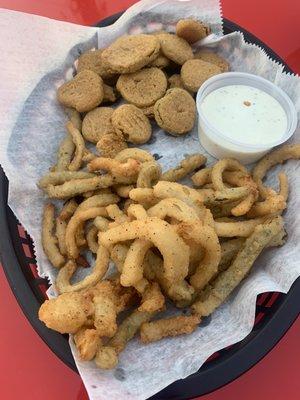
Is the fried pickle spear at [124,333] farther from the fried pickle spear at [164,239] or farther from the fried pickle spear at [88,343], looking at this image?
the fried pickle spear at [164,239]

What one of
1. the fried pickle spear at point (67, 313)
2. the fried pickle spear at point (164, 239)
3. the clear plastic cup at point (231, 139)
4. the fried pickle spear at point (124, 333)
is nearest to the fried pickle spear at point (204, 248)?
the fried pickle spear at point (164, 239)

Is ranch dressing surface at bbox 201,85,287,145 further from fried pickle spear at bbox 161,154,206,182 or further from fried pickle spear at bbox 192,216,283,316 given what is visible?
fried pickle spear at bbox 192,216,283,316

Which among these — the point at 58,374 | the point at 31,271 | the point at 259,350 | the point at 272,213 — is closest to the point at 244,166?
the point at 272,213

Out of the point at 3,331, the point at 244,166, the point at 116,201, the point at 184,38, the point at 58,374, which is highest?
the point at 184,38

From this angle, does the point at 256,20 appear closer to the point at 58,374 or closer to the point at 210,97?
the point at 210,97

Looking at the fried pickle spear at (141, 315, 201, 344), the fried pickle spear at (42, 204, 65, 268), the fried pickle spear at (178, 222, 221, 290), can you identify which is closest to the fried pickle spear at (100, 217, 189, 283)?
the fried pickle spear at (178, 222, 221, 290)

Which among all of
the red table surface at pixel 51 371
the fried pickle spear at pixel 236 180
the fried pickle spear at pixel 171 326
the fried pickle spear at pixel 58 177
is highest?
the fried pickle spear at pixel 58 177
